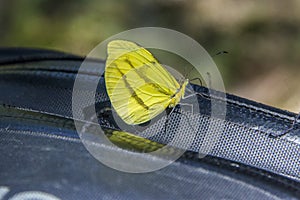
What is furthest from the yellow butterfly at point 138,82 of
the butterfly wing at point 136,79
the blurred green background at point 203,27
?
the blurred green background at point 203,27

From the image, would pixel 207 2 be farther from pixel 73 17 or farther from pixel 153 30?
pixel 73 17

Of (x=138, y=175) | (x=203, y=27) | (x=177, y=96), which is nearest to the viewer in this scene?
(x=138, y=175)

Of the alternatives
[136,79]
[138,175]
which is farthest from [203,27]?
[138,175]

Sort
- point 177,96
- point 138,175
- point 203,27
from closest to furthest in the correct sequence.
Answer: point 138,175 → point 177,96 → point 203,27

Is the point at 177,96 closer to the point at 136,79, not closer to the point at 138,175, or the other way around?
the point at 136,79

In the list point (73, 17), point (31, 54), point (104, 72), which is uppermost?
point (104, 72)

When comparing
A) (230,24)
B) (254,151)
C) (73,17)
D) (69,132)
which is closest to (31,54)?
(69,132)

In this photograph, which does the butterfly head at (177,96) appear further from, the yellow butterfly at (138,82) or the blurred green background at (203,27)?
the blurred green background at (203,27)
